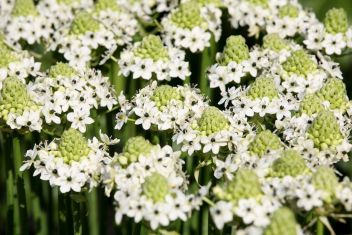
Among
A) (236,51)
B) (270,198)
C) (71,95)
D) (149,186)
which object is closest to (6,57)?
(71,95)

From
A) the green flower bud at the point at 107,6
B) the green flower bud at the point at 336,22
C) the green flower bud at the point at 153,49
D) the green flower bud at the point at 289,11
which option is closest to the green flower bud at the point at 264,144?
the green flower bud at the point at 153,49

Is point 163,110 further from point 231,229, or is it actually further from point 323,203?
point 323,203

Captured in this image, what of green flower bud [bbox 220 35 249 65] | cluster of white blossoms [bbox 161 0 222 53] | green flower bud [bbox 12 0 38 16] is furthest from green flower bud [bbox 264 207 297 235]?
green flower bud [bbox 12 0 38 16]

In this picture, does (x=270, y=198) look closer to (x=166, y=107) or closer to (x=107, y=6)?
(x=166, y=107)

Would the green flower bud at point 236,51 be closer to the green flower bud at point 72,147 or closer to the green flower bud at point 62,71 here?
the green flower bud at point 62,71

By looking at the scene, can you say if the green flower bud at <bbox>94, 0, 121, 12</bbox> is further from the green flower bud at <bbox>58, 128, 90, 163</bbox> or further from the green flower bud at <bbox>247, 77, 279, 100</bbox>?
the green flower bud at <bbox>58, 128, 90, 163</bbox>

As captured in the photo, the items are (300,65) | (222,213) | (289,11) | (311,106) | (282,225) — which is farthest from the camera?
(289,11)
